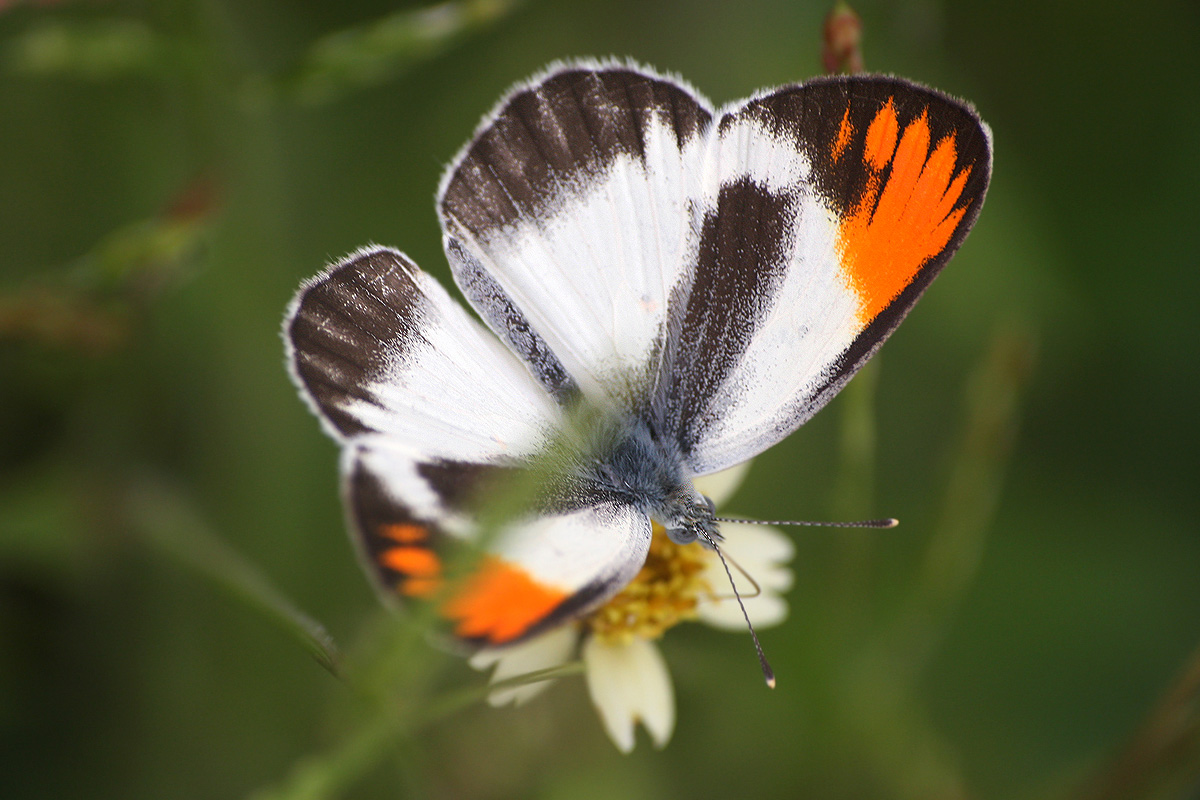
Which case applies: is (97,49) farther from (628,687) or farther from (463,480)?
(628,687)

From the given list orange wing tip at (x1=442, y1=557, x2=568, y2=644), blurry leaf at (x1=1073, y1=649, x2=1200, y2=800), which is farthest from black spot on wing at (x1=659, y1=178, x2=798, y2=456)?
blurry leaf at (x1=1073, y1=649, x2=1200, y2=800)

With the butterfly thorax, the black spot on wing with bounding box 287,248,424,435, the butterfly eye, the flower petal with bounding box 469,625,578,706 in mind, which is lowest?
the flower petal with bounding box 469,625,578,706

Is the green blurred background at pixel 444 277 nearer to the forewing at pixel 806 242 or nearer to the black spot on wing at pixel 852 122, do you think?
the forewing at pixel 806 242

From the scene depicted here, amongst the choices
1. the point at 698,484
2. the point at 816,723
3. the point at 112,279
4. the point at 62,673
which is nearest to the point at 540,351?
the point at 698,484

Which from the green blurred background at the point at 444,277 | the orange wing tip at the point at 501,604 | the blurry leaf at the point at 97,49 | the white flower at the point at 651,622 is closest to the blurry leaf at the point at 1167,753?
the green blurred background at the point at 444,277

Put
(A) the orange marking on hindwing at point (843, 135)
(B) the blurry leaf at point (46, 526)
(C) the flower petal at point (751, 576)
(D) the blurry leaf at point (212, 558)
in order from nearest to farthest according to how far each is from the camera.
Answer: (D) the blurry leaf at point (212, 558) → (A) the orange marking on hindwing at point (843, 135) → (C) the flower petal at point (751, 576) → (B) the blurry leaf at point (46, 526)

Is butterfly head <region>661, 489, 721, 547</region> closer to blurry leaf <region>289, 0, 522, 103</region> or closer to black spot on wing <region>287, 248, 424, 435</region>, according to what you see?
black spot on wing <region>287, 248, 424, 435</region>

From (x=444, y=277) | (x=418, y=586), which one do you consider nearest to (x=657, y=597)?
(x=418, y=586)

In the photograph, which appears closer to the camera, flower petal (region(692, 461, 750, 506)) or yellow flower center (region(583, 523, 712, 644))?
yellow flower center (region(583, 523, 712, 644))
